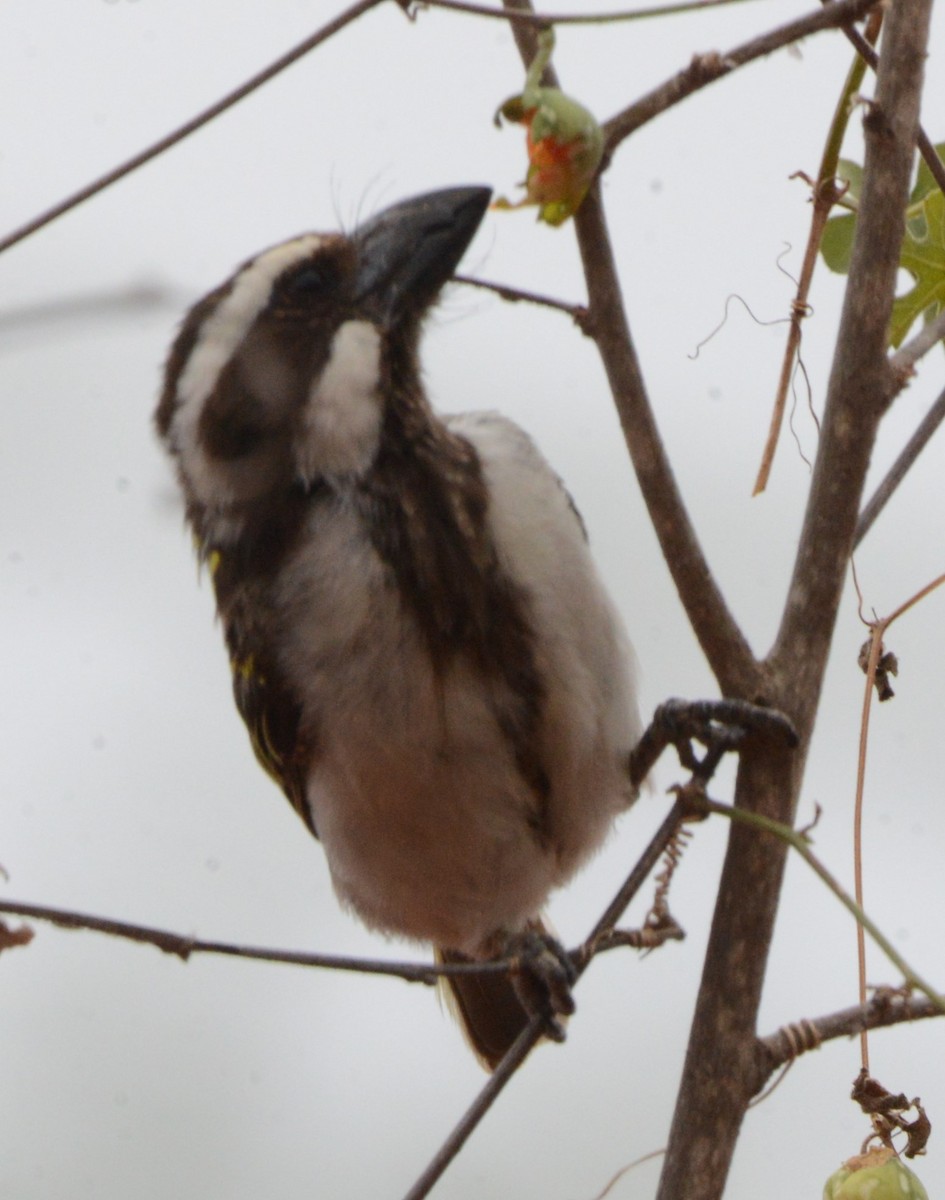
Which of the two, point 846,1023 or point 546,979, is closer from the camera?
point 846,1023

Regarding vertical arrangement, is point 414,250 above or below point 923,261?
above

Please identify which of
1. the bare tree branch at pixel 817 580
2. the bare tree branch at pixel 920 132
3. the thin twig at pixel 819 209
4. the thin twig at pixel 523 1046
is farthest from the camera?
the thin twig at pixel 819 209

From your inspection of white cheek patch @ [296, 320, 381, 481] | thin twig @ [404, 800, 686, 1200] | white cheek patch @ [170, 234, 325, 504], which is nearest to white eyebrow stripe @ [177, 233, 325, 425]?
white cheek patch @ [170, 234, 325, 504]

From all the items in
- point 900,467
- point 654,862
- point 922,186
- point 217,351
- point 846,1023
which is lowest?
point 846,1023

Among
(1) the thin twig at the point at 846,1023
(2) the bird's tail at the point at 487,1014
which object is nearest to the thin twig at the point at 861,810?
(1) the thin twig at the point at 846,1023

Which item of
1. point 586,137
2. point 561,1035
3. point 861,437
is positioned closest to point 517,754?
→ point 561,1035

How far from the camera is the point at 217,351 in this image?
→ 1.93 meters

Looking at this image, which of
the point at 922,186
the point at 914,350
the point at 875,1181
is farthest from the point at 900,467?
the point at 875,1181

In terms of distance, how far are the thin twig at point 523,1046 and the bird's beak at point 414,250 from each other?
2.75 feet

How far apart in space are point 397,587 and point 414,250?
47 centimetres

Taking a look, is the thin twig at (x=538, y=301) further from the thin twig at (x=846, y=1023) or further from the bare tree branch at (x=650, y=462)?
the thin twig at (x=846, y=1023)

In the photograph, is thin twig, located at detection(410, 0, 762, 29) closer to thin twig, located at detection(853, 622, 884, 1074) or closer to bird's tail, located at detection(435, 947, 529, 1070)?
thin twig, located at detection(853, 622, 884, 1074)

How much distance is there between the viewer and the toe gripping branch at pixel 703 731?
1.39m

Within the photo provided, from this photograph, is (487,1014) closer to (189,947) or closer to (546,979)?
(546,979)
